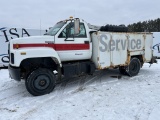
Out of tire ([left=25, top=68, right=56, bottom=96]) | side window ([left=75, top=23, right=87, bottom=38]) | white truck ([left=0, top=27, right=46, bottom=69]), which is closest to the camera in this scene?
tire ([left=25, top=68, right=56, bottom=96])

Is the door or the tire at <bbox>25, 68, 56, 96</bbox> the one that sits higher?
the door

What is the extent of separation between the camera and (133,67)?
377 inches

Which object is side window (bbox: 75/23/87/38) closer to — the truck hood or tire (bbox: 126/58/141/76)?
the truck hood

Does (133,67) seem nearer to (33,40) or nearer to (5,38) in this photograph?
(33,40)

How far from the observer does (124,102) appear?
5.76 m

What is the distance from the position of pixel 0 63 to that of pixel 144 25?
138ft

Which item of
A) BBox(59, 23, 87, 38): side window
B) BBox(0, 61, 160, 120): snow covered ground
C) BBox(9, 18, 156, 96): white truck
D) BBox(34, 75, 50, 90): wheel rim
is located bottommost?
BBox(0, 61, 160, 120): snow covered ground

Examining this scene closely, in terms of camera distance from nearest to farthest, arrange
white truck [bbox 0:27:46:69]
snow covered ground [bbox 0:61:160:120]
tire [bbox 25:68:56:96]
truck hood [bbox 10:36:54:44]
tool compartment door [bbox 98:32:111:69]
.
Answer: snow covered ground [bbox 0:61:160:120]
truck hood [bbox 10:36:54:44]
tire [bbox 25:68:56:96]
tool compartment door [bbox 98:32:111:69]
white truck [bbox 0:27:46:69]

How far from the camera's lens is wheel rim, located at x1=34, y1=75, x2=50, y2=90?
665 centimetres

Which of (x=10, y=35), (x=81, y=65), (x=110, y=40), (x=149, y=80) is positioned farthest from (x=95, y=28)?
(x=10, y=35)

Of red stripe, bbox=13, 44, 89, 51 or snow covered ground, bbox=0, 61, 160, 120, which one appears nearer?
snow covered ground, bbox=0, 61, 160, 120

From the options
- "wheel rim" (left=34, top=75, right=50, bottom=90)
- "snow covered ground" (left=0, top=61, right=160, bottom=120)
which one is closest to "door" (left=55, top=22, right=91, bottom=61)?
"wheel rim" (left=34, top=75, right=50, bottom=90)

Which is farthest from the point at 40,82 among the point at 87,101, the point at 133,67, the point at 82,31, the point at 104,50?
the point at 133,67

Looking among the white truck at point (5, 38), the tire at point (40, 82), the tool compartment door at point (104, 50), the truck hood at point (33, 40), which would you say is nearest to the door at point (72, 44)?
the truck hood at point (33, 40)
